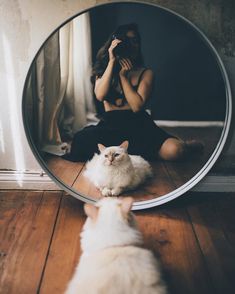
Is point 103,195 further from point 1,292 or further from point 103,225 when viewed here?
point 1,292

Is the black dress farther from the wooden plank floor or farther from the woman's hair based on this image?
the wooden plank floor

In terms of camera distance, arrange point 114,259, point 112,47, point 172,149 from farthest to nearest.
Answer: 1. point 172,149
2. point 112,47
3. point 114,259

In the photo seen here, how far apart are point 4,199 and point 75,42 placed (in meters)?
0.84

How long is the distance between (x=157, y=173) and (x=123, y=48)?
0.58 meters

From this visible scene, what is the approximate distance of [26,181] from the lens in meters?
1.85

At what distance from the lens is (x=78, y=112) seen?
1.58 meters

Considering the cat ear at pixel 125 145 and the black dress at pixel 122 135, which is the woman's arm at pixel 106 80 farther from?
the cat ear at pixel 125 145

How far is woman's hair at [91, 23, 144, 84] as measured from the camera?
1502 mm

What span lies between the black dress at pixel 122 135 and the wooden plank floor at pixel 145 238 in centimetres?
29

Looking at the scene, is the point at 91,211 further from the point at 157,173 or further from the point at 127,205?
the point at 157,173

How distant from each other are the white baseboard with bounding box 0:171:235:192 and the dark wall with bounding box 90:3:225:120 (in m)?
0.39

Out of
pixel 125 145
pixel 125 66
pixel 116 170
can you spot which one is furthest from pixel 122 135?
pixel 125 66

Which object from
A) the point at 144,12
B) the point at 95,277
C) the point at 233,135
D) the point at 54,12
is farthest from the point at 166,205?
the point at 54,12

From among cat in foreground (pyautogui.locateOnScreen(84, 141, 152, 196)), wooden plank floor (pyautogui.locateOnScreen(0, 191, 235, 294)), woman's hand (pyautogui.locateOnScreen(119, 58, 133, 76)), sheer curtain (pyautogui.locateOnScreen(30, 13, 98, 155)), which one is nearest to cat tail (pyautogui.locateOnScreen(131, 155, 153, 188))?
cat in foreground (pyautogui.locateOnScreen(84, 141, 152, 196))
